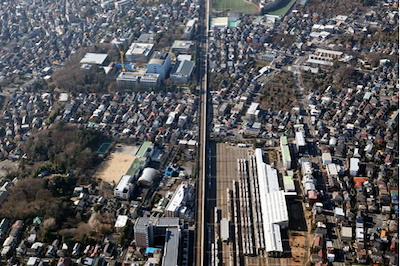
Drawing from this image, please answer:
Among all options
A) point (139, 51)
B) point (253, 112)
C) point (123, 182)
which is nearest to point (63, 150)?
point (123, 182)

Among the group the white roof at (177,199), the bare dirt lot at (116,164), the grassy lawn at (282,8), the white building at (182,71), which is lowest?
the bare dirt lot at (116,164)

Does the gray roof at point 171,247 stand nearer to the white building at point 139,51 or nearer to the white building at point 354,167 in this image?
the white building at point 354,167

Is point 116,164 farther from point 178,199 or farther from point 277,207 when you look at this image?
point 277,207

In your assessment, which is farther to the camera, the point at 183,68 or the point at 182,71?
the point at 183,68

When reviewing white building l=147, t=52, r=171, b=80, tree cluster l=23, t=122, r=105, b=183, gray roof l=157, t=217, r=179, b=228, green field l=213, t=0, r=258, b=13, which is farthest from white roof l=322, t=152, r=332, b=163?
green field l=213, t=0, r=258, b=13

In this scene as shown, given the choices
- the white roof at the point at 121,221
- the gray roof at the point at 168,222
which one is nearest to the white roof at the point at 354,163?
the gray roof at the point at 168,222

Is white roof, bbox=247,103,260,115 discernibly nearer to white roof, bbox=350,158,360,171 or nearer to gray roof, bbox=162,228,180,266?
white roof, bbox=350,158,360,171
